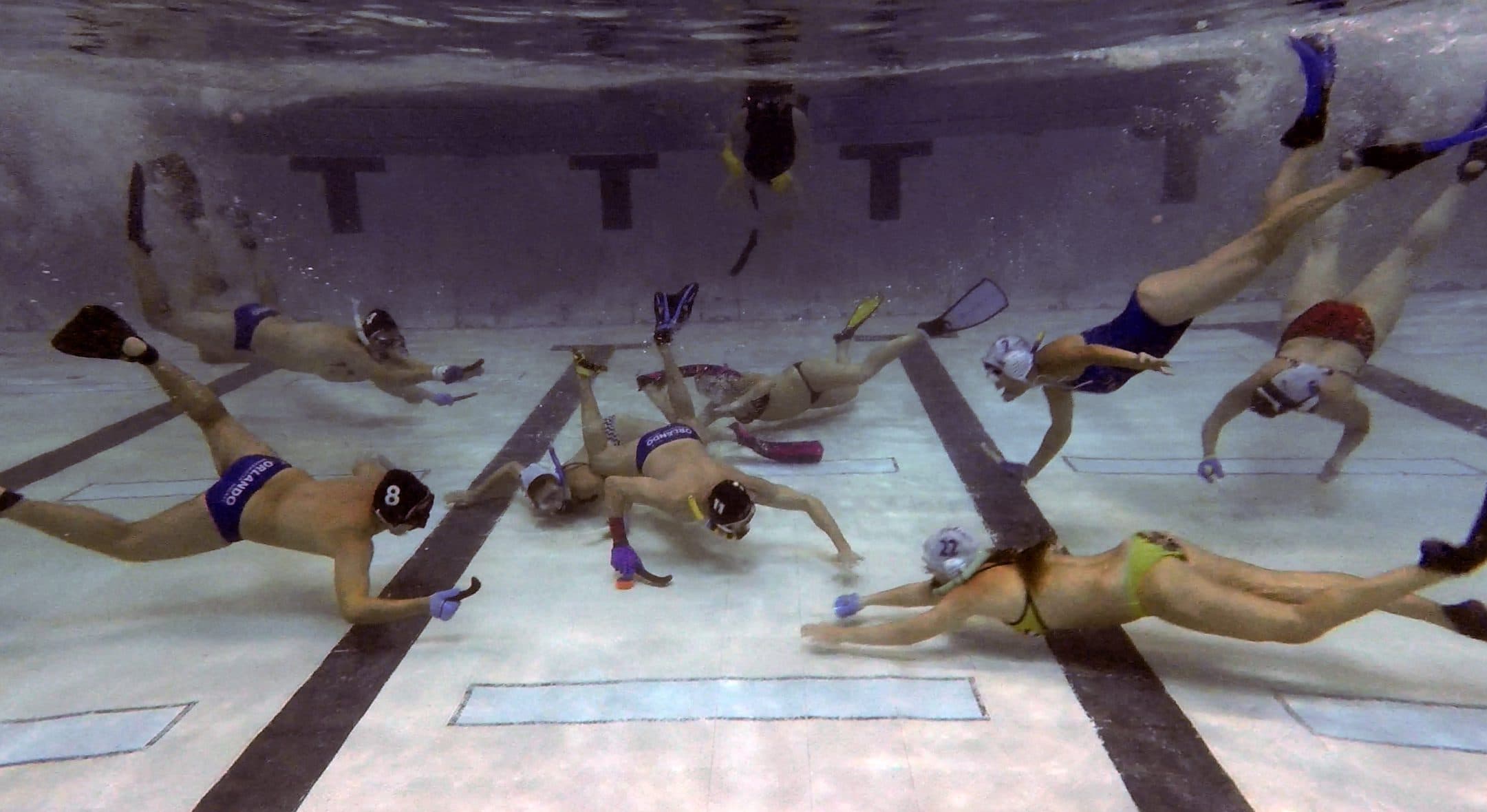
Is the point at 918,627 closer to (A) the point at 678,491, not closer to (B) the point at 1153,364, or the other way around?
(A) the point at 678,491

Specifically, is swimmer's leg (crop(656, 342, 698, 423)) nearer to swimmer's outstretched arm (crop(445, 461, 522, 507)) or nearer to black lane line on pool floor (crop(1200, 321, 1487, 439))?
swimmer's outstretched arm (crop(445, 461, 522, 507))

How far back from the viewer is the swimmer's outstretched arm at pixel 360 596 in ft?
14.0

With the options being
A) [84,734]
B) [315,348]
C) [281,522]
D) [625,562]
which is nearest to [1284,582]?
→ [625,562]

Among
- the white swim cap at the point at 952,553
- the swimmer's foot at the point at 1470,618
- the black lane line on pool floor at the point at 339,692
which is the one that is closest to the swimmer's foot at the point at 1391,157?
the swimmer's foot at the point at 1470,618

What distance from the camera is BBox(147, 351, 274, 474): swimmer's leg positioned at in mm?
5395

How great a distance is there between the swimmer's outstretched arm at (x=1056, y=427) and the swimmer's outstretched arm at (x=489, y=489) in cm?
398

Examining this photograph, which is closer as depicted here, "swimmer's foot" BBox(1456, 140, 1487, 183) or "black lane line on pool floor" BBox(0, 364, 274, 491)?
"swimmer's foot" BBox(1456, 140, 1487, 183)

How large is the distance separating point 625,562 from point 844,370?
377 centimetres

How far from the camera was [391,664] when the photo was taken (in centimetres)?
430

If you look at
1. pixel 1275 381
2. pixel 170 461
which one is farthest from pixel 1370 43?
pixel 170 461

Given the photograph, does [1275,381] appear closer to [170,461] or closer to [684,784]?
[684,784]

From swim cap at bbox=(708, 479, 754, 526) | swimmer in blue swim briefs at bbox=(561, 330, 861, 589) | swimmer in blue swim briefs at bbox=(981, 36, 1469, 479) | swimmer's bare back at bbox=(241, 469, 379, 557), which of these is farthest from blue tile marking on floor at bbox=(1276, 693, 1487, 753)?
swimmer's bare back at bbox=(241, 469, 379, 557)

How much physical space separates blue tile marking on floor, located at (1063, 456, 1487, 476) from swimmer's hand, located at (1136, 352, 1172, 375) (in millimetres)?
2517

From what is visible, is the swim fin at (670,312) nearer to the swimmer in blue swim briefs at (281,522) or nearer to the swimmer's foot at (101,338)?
the swimmer in blue swim briefs at (281,522)
